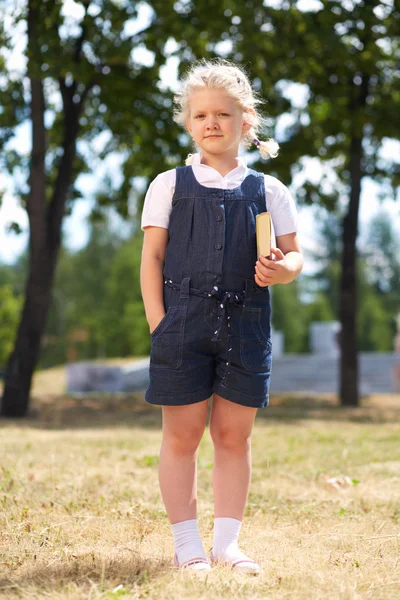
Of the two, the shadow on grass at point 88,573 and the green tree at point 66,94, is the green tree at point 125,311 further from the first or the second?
the shadow on grass at point 88,573

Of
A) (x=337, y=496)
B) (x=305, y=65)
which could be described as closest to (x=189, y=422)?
(x=337, y=496)

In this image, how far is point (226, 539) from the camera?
9.82 ft

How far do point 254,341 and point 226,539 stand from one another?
0.76 meters

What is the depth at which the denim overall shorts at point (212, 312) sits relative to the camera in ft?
9.59

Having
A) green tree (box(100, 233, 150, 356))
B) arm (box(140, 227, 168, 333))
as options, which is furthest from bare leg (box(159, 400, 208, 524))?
green tree (box(100, 233, 150, 356))

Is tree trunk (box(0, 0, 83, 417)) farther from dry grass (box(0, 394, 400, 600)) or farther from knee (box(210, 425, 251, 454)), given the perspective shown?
knee (box(210, 425, 251, 454))

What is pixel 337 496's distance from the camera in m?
4.57

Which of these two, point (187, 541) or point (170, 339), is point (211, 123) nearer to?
point (170, 339)

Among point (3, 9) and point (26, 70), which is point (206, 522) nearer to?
point (26, 70)

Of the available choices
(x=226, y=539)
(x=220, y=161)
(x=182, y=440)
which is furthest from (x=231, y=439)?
(x=220, y=161)

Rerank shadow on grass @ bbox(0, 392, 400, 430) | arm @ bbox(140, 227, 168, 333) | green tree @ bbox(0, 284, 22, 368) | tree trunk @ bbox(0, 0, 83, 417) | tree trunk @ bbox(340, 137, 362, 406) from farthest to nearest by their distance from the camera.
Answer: green tree @ bbox(0, 284, 22, 368)
tree trunk @ bbox(340, 137, 362, 406)
tree trunk @ bbox(0, 0, 83, 417)
shadow on grass @ bbox(0, 392, 400, 430)
arm @ bbox(140, 227, 168, 333)

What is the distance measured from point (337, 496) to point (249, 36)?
7.89 m

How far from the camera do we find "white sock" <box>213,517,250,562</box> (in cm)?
295

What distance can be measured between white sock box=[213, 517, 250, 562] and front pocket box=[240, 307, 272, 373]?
602 millimetres
